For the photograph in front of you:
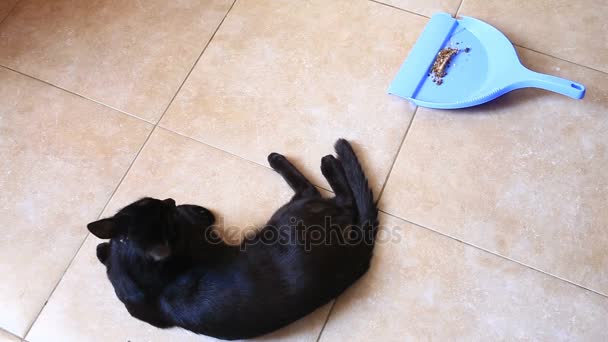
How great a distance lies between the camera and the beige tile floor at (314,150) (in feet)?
3.93

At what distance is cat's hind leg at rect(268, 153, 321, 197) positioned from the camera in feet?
4.17

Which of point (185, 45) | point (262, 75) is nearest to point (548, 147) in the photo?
point (262, 75)

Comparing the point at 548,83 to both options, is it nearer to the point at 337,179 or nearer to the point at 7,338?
the point at 337,179

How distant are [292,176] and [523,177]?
591 mm

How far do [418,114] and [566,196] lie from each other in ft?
1.39

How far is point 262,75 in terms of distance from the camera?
147 centimetres

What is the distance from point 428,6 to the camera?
4.96 ft

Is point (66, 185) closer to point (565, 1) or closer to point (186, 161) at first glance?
point (186, 161)

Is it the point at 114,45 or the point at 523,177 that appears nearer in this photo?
the point at 523,177

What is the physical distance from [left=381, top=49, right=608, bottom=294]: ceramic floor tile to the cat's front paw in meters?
0.28

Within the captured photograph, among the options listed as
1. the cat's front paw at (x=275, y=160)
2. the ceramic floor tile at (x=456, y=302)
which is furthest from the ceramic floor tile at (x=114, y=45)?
the ceramic floor tile at (x=456, y=302)

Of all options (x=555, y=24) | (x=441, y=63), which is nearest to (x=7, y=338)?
(x=441, y=63)

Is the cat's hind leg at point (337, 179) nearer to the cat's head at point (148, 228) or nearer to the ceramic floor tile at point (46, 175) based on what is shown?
the cat's head at point (148, 228)

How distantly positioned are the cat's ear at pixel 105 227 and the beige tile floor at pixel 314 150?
232 millimetres
